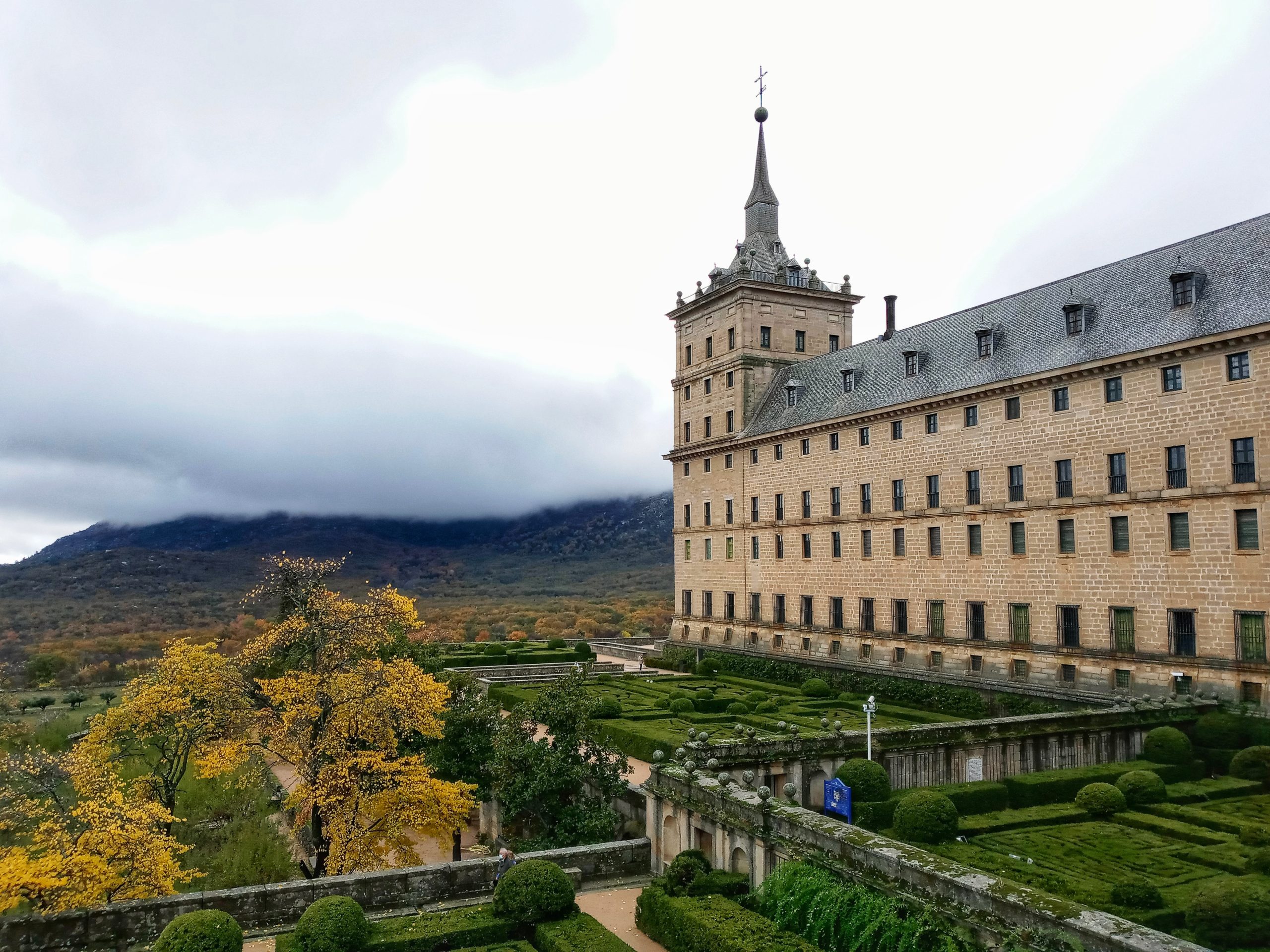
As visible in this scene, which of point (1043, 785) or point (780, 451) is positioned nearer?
point (1043, 785)

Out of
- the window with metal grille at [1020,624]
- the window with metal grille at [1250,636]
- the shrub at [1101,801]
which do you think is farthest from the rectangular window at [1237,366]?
the shrub at [1101,801]

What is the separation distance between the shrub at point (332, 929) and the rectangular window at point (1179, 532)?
1148 inches

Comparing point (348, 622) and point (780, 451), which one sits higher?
point (780, 451)

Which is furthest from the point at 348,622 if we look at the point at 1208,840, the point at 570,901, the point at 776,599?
the point at 776,599

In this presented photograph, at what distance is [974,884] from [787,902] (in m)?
3.30

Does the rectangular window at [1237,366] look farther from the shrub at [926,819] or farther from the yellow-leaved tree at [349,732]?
the yellow-leaved tree at [349,732]

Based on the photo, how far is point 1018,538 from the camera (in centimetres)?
3694

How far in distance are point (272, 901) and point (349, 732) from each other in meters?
7.42

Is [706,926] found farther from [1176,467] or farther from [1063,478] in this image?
[1063,478]

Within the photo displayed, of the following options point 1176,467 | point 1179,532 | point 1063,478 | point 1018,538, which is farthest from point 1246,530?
point 1018,538

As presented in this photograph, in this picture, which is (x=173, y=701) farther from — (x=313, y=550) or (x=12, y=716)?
(x=313, y=550)

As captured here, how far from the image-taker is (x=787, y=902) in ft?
45.9

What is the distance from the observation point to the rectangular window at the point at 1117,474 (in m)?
32.5

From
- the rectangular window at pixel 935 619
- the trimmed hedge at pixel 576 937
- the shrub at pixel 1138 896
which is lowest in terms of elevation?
the trimmed hedge at pixel 576 937
